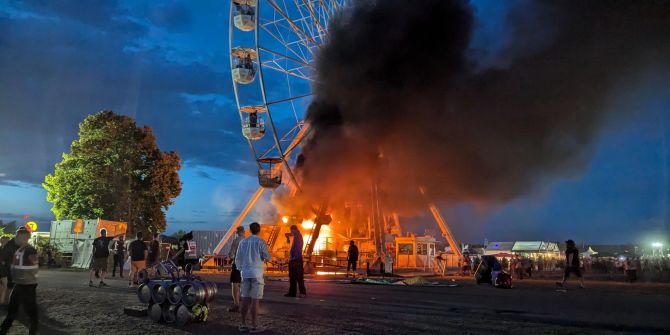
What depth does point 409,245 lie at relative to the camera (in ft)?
111

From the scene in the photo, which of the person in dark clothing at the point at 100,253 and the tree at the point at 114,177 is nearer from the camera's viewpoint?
the person in dark clothing at the point at 100,253

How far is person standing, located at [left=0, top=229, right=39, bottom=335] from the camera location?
272 inches

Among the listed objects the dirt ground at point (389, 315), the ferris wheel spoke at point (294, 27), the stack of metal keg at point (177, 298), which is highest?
the ferris wheel spoke at point (294, 27)

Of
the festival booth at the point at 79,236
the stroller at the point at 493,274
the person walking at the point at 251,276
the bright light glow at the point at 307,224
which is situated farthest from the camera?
the bright light glow at the point at 307,224

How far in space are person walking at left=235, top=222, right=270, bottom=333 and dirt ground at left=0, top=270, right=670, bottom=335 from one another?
0.31m

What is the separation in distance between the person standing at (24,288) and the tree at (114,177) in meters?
29.0

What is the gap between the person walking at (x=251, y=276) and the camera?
7379mm

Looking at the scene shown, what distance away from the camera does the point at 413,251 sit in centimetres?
3338

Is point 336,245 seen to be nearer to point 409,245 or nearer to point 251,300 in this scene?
point 409,245

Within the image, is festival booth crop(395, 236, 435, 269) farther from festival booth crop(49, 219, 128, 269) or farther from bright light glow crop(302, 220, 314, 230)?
festival booth crop(49, 219, 128, 269)

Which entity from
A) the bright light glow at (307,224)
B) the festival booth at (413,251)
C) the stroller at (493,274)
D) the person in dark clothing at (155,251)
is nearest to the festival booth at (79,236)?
the bright light glow at (307,224)

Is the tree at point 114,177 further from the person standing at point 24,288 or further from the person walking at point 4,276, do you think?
the person standing at point 24,288

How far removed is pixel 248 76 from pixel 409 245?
48.7 ft

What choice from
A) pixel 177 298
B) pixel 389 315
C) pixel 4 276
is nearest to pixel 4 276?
pixel 4 276
